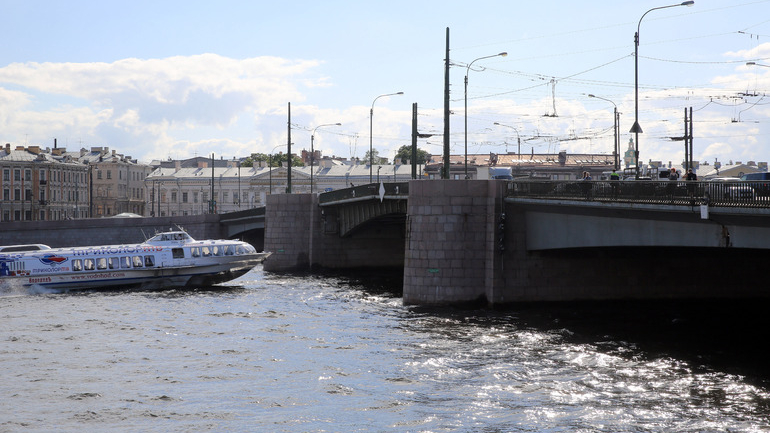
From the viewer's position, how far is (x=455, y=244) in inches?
1380

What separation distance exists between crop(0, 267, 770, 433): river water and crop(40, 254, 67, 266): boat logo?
28.0 ft

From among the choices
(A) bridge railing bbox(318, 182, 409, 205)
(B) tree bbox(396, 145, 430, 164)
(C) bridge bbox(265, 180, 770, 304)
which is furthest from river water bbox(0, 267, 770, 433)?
(B) tree bbox(396, 145, 430, 164)

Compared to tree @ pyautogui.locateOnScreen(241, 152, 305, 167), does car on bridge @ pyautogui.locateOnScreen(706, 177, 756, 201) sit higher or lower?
lower

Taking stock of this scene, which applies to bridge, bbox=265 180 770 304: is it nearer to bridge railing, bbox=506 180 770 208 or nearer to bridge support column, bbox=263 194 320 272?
bridge railing, bbox=506 180 770 208

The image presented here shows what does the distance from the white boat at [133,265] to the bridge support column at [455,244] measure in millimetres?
16059

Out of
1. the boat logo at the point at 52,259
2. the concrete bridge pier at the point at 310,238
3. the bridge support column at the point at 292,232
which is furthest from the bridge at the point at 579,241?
the bridge support column at the point at 292,232

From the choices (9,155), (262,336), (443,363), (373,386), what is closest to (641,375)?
(443,363)

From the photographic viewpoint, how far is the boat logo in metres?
46.9

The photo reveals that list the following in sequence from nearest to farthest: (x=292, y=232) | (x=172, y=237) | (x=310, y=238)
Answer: (x=172, y=237), (x=310, y=238), (x=292, y=232)

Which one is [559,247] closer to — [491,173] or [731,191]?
[731,191]

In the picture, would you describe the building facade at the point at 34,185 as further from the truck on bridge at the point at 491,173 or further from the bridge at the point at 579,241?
the bridge at the point at 579,241

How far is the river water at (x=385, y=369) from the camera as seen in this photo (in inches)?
756

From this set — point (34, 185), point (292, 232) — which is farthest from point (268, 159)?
point (292, 232)

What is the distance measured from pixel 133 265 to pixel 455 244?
20889 mm
